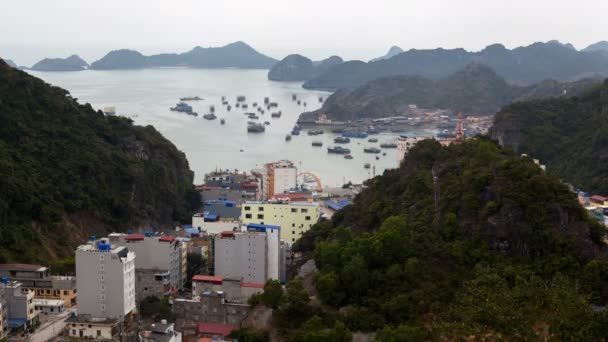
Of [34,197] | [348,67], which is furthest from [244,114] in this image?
[34,197]

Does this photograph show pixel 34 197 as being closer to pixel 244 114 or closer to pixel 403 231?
pixel 403 231

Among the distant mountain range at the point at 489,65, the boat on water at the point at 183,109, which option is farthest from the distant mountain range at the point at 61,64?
the boat on water at the point at 183,109

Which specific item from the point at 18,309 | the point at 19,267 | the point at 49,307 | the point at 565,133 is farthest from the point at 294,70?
the point at 18,309

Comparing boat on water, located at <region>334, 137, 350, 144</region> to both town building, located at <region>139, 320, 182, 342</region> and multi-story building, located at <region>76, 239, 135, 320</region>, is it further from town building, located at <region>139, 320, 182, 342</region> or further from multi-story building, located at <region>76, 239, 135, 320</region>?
town building, located at <region>139, 320, 182, 342</region>

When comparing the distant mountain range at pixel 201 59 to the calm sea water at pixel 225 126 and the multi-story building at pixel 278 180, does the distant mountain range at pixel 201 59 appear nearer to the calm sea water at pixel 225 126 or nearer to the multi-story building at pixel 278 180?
the calm sea water at pixel 225 126

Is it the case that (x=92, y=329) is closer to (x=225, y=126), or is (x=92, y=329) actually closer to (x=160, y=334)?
(x=160, y=334)
